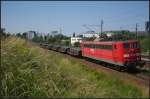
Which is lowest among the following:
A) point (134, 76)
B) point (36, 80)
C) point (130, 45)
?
point (134, 76)

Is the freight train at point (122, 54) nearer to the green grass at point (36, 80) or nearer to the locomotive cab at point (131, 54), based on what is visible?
the locomotive cab at point (131, 54)

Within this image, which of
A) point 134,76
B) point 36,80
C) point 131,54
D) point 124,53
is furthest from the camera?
point 131,54

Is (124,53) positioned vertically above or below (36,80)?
above

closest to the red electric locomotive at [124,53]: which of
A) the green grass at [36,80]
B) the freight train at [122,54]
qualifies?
the freight train at [122,54]

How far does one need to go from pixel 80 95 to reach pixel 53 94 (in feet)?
2.62

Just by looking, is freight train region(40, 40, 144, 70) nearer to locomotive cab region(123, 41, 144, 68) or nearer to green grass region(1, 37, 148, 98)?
locomotive cab region(123, 41, 144, 68)

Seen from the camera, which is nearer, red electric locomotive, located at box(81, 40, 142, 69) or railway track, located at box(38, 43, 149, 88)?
railway track, located at box(38, 43, 149, 88)

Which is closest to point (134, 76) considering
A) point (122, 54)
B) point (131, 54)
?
point (122, 54)

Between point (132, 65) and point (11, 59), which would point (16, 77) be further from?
point (132, 65)

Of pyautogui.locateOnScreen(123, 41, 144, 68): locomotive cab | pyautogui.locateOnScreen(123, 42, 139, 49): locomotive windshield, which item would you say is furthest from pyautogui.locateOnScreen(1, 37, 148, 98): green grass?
pyautogui.locateOnScreen(123, 42, 139, 49): locomotive windshield

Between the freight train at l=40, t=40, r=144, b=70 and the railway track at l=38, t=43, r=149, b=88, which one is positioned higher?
the freight train at l=40, t=40, r=144, b=70

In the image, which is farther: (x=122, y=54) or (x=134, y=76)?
(x=122, y=54)

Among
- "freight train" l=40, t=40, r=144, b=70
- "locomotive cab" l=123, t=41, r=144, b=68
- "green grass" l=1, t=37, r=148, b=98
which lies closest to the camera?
"green grass" l=1, t=37, r=148, b=98

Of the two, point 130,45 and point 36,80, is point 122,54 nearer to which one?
point 130,45
